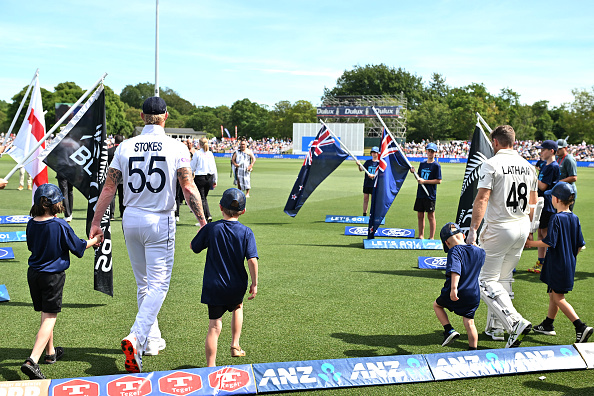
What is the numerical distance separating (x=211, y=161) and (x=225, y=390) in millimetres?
10656

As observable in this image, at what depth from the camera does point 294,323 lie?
6.19 metres

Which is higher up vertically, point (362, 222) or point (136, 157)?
point (136, 157)

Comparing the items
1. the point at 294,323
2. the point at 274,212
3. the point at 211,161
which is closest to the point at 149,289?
the point at 294,323

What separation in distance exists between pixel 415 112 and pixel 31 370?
91.1 m

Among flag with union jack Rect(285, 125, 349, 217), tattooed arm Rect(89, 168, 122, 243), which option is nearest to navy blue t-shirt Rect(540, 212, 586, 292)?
tattooed arm Rect(89, 168, 122, 243)

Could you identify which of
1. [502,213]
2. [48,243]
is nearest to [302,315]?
[502,213]

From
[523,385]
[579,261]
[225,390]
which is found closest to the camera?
[225,390]

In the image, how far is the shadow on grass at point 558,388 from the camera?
4.37 m

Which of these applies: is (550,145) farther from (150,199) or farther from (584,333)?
(150,199)

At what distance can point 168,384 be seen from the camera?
4.16 metres

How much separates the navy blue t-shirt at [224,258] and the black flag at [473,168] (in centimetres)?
441

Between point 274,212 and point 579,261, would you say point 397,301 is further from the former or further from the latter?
point 274,212

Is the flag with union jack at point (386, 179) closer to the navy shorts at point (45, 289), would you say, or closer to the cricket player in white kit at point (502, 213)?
the cricket player in white kit at point (502, 213)

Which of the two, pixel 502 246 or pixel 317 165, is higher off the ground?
pixel 317 165
